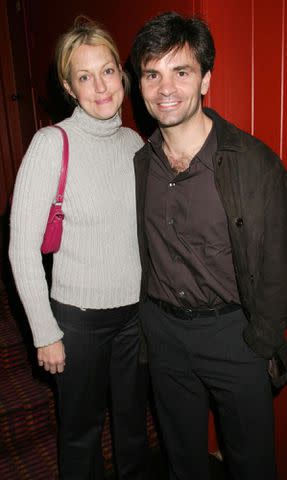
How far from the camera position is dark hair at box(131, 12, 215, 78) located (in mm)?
1675

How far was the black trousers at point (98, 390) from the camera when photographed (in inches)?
71.4

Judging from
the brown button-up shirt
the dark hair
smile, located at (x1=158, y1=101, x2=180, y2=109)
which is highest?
the dark hair

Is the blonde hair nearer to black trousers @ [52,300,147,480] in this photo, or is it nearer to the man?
the man

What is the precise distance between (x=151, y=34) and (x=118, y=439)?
1.79m

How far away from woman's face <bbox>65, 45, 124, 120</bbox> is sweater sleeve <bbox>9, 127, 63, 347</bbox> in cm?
20

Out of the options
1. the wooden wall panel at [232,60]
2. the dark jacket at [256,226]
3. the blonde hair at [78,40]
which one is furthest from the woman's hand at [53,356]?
the wooden wall panel at [232,60]

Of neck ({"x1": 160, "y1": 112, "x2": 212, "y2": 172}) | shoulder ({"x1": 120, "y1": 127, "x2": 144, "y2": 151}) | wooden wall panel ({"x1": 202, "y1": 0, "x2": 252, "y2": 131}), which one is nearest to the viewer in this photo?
neck ({"x1": 160, "y1": 112, "x2": 212, "y2": 172})

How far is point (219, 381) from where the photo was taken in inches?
70.4

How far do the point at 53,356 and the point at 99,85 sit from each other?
3.50 feet

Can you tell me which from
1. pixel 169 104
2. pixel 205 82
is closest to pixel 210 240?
pixel 169 104

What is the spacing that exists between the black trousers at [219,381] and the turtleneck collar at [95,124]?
0.75 meters

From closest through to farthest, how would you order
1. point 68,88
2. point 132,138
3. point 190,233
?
1. point 190,233
2. point 68,88
3. point 132,138

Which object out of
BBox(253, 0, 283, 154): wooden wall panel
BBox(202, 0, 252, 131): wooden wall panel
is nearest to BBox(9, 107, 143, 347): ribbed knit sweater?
BBox(202, 0, 252, 131): wooden wall panel

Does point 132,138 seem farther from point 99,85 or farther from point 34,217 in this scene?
point 34,217
